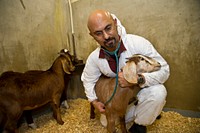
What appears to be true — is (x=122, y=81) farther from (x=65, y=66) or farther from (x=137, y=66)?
(x=65, y=66)

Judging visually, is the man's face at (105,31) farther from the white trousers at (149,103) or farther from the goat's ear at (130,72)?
the white trousers at (149,103)

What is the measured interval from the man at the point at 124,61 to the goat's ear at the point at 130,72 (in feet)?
0.13

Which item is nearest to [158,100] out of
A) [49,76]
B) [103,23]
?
[103,23]

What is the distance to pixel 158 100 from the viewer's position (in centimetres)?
152

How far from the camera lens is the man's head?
1.47 meters

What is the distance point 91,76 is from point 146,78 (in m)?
0.55

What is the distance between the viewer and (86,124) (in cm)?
211

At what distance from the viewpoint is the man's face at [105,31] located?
1467 millimetres

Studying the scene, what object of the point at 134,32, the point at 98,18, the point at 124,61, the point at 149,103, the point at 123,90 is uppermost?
the point at 98,18

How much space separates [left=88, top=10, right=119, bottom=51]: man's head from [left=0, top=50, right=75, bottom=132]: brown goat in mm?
846

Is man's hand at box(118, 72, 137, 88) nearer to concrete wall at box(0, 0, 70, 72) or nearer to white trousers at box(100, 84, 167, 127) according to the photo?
white trousers at box(100, 84, 167, 127)

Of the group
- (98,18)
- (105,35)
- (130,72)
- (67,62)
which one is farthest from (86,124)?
(98,18)

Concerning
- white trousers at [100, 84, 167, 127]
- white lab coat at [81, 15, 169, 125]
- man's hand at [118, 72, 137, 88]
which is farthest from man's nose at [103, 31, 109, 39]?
white trousers at [100, 84, 167, 127]

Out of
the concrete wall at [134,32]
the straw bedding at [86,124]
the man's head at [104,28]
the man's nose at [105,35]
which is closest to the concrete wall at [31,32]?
the concrete wall at [134,32]
